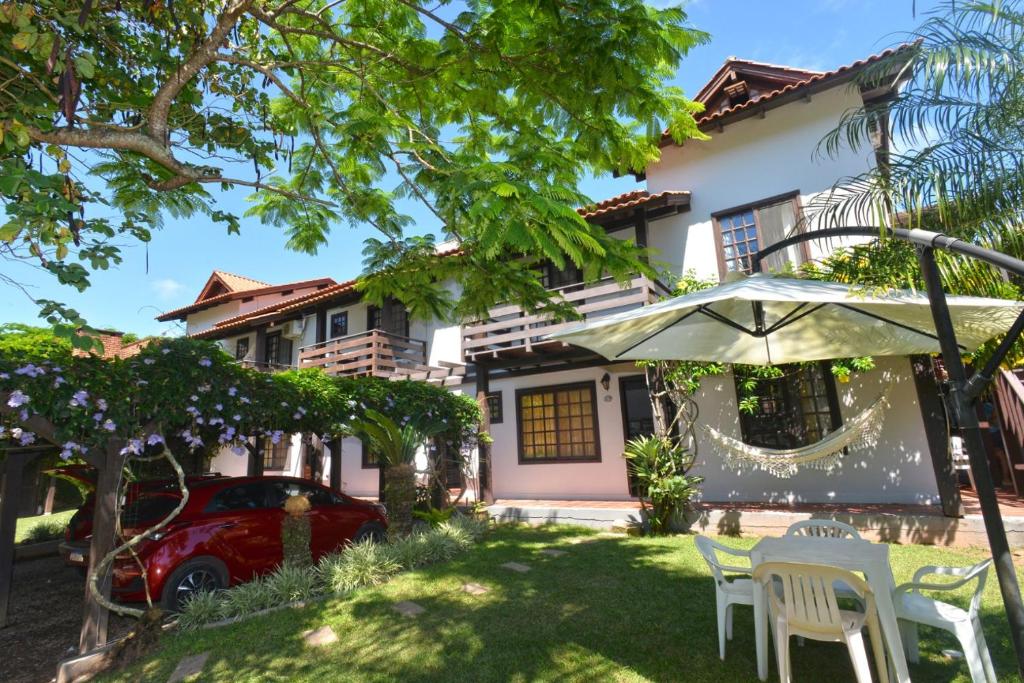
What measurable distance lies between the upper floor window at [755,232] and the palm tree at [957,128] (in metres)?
5.63

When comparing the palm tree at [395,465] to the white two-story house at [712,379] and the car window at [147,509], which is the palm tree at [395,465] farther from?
the car window at [147,509]

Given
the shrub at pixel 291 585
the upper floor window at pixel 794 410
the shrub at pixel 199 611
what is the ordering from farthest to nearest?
1. the upper floor window at pixel 794 410
2. the shrub at pixel 291 585
3. the shrub at pixel 199 611

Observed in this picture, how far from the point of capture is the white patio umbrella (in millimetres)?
3344

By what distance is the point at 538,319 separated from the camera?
10.2 meters

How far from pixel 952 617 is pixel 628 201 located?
28.5ft

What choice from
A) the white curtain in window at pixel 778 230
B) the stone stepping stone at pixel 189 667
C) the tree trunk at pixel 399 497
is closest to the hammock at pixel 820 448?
the white curtain in window at pixel 778 230

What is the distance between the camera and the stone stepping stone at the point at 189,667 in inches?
147

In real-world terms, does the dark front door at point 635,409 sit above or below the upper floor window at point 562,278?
below

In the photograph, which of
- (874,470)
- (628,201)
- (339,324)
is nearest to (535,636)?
(874,470)

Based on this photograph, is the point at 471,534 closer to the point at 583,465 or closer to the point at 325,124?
the point at 583,465

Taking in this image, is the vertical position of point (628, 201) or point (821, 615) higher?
point (628, 201)

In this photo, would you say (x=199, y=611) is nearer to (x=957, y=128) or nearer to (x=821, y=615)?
(x=821, y=615)

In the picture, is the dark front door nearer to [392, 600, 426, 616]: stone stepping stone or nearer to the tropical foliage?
the tropical foliage

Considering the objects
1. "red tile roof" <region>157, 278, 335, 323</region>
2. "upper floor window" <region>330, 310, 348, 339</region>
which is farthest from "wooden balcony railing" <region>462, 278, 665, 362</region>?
"red tile roof" <region>157, 278, 335, 323</region>
